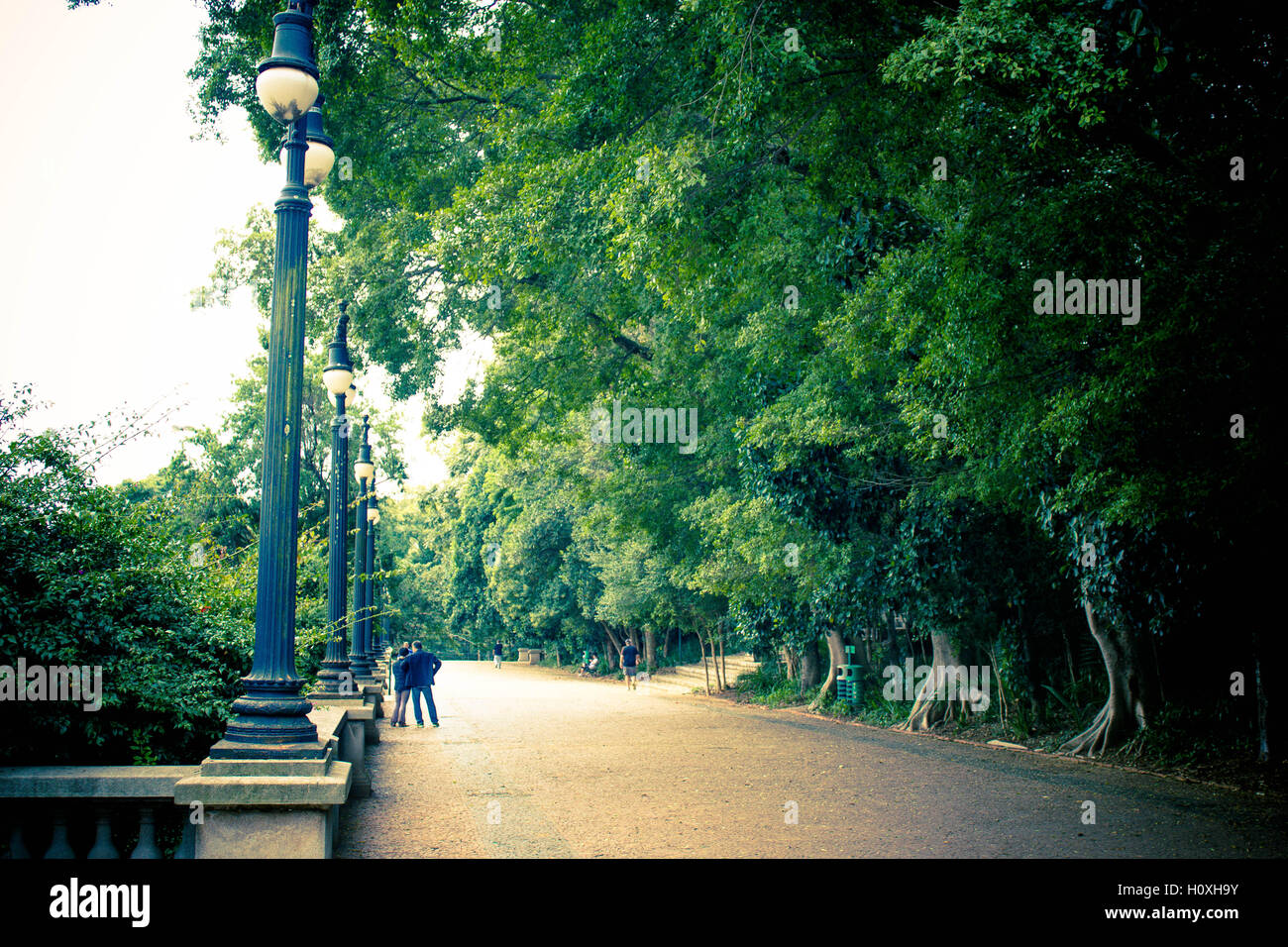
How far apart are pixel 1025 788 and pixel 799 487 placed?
5821 mm

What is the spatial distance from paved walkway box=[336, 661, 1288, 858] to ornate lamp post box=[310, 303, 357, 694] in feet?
4.29

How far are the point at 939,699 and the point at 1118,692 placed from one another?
418 cm

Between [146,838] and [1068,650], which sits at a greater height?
[146,838]

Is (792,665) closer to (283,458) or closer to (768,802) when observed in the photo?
(768,802)

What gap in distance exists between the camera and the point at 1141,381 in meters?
7.16

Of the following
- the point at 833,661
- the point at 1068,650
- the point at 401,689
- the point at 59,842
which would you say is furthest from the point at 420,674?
the point at 59,842

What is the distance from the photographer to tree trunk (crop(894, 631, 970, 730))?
1651cm

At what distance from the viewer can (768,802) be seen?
9.62 metres

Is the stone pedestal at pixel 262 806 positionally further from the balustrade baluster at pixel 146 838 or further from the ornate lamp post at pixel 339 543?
the ornate lamp post at pixel 339 543

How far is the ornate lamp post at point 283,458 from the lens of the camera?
5457 millimetres

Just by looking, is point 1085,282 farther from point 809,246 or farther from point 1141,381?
point 809,246

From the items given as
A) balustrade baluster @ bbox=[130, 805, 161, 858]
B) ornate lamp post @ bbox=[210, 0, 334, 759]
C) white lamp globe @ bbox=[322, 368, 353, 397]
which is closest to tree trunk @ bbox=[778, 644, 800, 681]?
white lamp globe @ bbox=[322, 368, 353, 397]

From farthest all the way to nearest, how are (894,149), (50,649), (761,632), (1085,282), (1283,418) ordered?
1. (761,632)
2. (894,149)
3. (1085,282)
4. (1283,418)
5. (50,649)
